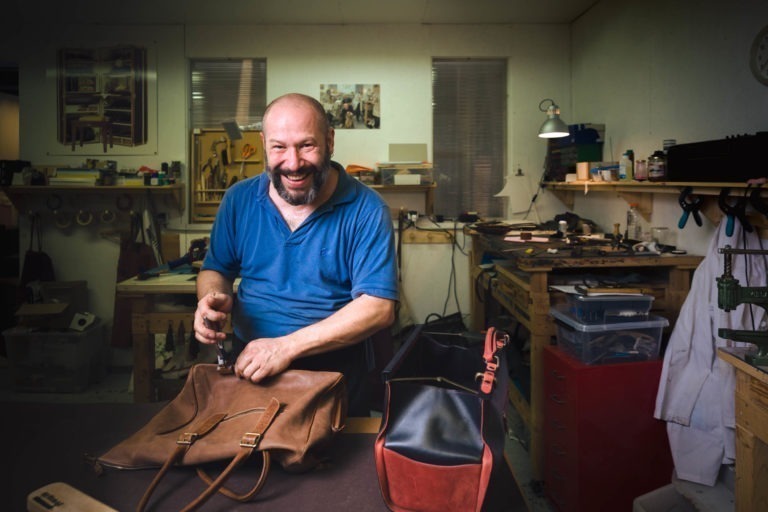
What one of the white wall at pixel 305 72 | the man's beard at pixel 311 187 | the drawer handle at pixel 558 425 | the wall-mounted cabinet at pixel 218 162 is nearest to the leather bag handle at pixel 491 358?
the man's beard at pixel 311 187

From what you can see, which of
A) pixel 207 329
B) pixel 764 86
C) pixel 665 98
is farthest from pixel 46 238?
pixel 764 86

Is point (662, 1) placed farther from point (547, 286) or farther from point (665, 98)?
point (547, 286)

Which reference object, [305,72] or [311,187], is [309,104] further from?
[305,72]

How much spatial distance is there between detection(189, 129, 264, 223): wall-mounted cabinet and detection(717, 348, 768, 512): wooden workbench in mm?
3608

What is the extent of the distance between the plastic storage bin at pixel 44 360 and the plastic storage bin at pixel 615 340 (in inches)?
132

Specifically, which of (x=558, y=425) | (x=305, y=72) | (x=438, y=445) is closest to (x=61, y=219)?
(x=305, y=72)

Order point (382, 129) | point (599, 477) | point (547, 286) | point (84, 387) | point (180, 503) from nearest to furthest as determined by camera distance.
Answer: point (180, 503)
point (599, 477)
point (547, 286)
point (84, 387)
point (382, 129)

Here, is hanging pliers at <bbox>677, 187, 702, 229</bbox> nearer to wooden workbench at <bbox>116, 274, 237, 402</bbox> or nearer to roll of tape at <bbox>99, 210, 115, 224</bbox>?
wooden workbench at <bbox>116, 274, 237, 402</bbox>

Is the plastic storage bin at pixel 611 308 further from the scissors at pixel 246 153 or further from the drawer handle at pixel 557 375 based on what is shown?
the scissors at pixel 246 153

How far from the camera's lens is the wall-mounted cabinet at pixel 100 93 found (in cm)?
431

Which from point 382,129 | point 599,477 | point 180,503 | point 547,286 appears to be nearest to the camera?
point 180,503

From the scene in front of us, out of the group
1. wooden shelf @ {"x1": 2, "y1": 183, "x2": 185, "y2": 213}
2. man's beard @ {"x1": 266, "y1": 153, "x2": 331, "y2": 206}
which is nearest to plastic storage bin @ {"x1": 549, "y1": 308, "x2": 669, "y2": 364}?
man's beard @ {"x1": 266, "y1": 153, "x2": 331, "y2": 206}

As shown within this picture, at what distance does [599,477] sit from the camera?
2154mm

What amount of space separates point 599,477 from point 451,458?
1.51 m
